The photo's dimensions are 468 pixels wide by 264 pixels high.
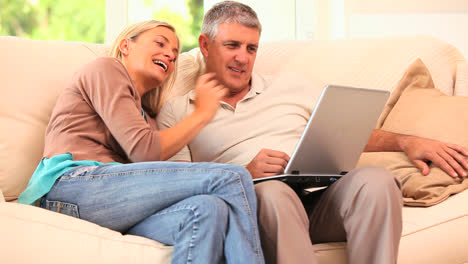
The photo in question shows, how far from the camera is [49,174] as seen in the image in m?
1.46

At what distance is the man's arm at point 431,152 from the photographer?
1684 millimetres

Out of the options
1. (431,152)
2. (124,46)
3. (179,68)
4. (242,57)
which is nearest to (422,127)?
(431,152)

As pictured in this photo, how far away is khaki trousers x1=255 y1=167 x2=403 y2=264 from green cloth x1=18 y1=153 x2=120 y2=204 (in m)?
0.48

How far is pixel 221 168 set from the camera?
1.31 metres

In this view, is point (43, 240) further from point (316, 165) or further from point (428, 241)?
point (428, 241)

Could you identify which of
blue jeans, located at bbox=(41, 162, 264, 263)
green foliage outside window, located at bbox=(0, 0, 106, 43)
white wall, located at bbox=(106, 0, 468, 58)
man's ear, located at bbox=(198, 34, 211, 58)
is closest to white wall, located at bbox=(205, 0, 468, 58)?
white wall, located at bbox=(106, 0, 468, 58)

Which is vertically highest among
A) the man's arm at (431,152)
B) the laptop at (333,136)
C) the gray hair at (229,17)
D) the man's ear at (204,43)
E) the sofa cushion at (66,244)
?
the gray hair at (229,17)

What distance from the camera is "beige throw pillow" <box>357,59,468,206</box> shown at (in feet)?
5.49

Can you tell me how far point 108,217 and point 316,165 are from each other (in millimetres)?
545

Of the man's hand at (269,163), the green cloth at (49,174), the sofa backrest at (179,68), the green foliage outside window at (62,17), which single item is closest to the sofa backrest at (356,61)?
the sofa backrest at (179,68)

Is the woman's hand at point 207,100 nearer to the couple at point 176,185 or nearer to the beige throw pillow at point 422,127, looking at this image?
A: the couple at point 176,185

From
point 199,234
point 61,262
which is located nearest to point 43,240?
point 61,262

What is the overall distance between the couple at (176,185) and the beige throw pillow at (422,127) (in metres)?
0.04

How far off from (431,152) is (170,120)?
0.85m
